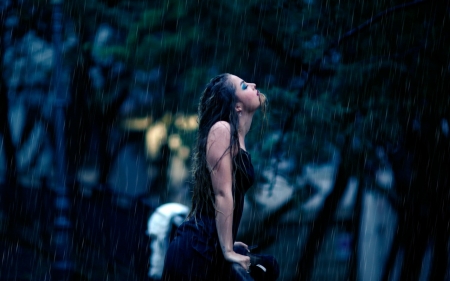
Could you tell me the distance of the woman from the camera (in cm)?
268

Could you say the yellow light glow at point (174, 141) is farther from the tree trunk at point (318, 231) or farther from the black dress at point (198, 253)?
the black dress at point (198, 253)

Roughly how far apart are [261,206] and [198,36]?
2.99 m

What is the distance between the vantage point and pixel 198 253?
2.73 m

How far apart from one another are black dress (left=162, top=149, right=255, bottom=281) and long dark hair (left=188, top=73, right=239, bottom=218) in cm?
6

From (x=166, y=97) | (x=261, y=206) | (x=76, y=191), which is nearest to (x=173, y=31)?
(x=166, y=97)

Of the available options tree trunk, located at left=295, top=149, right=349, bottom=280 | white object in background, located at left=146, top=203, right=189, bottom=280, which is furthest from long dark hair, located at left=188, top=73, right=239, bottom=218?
tree trunk, located at left=295, top=149, right=349, bottom=280

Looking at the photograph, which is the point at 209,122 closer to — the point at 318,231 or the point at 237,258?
the point at 237,258

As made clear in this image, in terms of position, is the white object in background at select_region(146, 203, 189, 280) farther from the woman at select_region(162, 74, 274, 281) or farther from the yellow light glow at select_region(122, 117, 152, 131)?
the yellow light glow at select_region(122, 117, 152, 131)

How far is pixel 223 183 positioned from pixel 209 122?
0.38 metres

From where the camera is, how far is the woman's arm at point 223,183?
2.65 meters

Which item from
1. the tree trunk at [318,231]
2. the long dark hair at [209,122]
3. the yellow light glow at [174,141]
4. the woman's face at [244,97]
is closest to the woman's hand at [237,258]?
the long dark hair at [209,122]

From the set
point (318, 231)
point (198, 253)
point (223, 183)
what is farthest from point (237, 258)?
point (318, 231)

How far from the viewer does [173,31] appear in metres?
9.16

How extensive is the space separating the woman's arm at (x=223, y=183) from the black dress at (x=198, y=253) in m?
0.07
